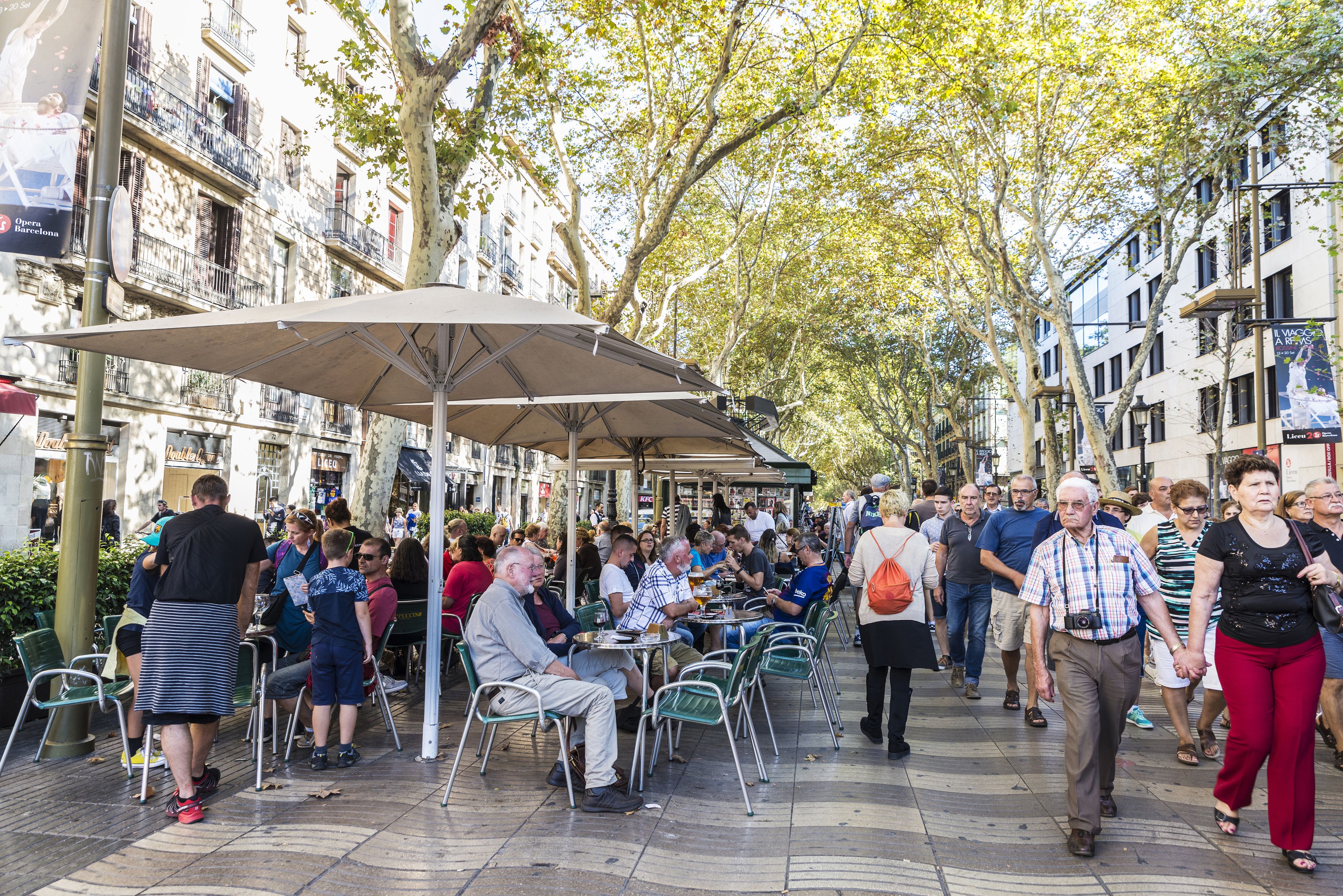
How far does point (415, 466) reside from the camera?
2886cm

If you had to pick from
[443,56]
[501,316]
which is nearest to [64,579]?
[501,316]

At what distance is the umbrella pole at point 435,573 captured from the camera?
5.67 m

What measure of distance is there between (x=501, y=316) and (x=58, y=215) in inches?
144

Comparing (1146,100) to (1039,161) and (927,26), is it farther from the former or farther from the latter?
(927,26)

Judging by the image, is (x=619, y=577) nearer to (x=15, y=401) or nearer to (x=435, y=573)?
(x=435, y=573)

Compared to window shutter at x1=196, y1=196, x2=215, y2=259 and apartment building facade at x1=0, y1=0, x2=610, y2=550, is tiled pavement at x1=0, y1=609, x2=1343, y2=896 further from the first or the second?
window shutter at x1=196, y1=196, x2=215, y2=259

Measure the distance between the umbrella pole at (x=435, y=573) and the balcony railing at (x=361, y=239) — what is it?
2056cm

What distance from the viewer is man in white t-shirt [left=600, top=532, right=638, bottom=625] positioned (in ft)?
22.5

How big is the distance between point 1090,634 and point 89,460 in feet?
19.7

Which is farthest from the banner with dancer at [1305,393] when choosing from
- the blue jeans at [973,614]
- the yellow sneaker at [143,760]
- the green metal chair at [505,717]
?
the yellow sneaker at [143,760]

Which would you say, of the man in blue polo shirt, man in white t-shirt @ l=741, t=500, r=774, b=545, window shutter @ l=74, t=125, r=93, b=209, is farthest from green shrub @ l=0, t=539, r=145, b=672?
window shutter @ l=74, t=125, r=93, b=209

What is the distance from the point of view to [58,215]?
19.8 feet

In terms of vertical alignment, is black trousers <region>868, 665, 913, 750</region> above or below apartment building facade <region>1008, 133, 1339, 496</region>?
below

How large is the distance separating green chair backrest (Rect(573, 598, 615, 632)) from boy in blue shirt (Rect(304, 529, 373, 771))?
2.00 metres
